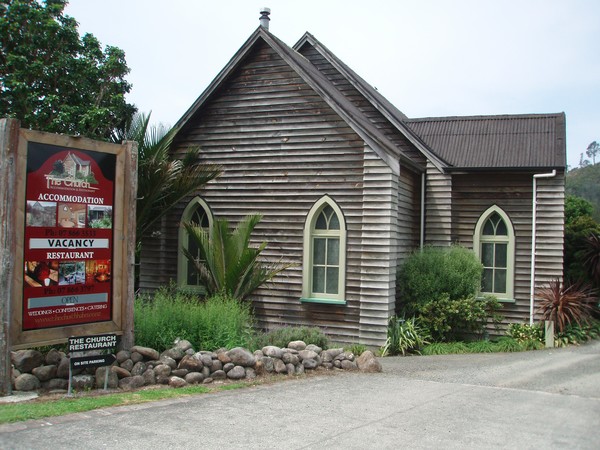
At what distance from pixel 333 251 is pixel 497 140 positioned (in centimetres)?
586

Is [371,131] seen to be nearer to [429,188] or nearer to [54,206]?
[429,188]

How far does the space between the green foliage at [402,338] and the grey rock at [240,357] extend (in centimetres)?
446

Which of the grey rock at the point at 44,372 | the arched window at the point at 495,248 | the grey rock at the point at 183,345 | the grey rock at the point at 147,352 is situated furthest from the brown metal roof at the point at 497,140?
the grey rock at the point at 44,372

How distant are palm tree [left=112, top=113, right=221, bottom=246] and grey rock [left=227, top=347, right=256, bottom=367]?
494 centimetres

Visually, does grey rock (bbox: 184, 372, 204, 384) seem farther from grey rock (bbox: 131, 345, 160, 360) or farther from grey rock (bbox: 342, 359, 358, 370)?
grey rock (bbox: 342, 359, 358, 370)

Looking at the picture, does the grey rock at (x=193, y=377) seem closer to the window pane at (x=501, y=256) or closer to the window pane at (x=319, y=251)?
the window pane at (x=319, y=251)

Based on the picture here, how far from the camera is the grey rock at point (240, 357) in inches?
362

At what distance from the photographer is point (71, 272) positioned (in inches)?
335

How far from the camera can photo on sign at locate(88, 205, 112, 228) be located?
8.78m

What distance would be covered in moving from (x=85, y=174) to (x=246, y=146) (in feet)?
22.5

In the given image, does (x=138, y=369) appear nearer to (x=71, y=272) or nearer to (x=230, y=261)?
(x=71, y=272)

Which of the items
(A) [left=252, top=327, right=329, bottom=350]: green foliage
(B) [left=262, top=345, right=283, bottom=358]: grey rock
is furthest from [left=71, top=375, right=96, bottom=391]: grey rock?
(A) [left=252, top=327, right=329, bottom=350]: green foliage

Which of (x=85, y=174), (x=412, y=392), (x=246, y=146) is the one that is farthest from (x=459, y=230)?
(x=85, y=174)

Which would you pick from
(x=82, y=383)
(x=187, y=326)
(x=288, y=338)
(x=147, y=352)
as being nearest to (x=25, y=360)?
(x=82, y=383)
